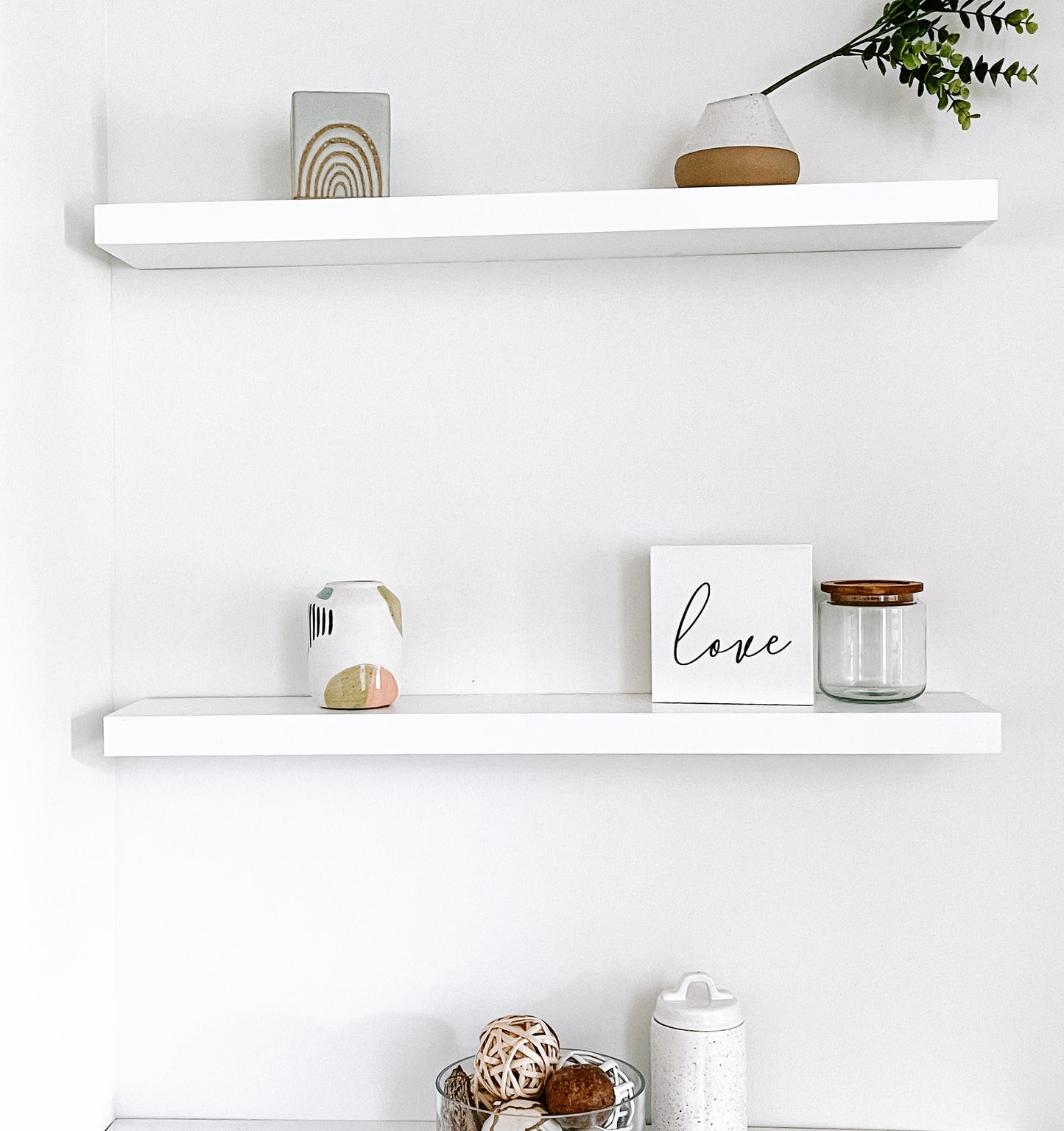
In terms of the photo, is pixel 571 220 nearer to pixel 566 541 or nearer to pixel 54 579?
pixel 566 541

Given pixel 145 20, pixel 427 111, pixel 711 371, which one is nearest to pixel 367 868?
pixel 711 371

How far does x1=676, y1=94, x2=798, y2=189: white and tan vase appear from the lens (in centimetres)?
106

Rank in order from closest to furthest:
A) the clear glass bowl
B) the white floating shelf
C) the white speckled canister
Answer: the clear glass bowl, the white speckled canister, the white floating shelf

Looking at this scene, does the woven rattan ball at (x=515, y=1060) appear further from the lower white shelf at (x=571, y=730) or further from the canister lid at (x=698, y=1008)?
the lower white shelf at (x=571, y=730)

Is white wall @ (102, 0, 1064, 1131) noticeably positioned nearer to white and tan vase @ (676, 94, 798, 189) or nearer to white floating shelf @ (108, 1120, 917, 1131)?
white floating shelf @ (108, 1120, 917, 1131)

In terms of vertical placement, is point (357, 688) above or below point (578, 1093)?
above

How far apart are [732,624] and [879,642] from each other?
0.14 meters

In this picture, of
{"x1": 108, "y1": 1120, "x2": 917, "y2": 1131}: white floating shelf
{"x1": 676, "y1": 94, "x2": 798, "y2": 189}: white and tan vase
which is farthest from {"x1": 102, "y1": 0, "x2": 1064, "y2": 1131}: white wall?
{"x1": 676, "y1": 94, "x2": 798, "y2": 189}: white and tan vase

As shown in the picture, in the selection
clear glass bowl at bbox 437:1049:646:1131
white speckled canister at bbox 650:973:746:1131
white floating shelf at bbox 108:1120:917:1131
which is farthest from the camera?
white floating shelf at bbox 108:1120:917:1131

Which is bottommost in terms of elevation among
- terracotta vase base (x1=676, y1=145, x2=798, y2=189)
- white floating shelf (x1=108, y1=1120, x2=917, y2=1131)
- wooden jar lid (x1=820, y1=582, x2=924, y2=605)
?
white floating shelf (x1=108, y1=1120, x2=917, y2=1131)

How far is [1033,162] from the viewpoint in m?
1.16

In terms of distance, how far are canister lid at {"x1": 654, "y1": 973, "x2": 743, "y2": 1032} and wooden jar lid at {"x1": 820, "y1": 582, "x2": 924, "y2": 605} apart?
38 centimetres

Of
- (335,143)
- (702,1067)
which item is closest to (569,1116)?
(702,1067)

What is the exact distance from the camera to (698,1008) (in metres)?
1.11
